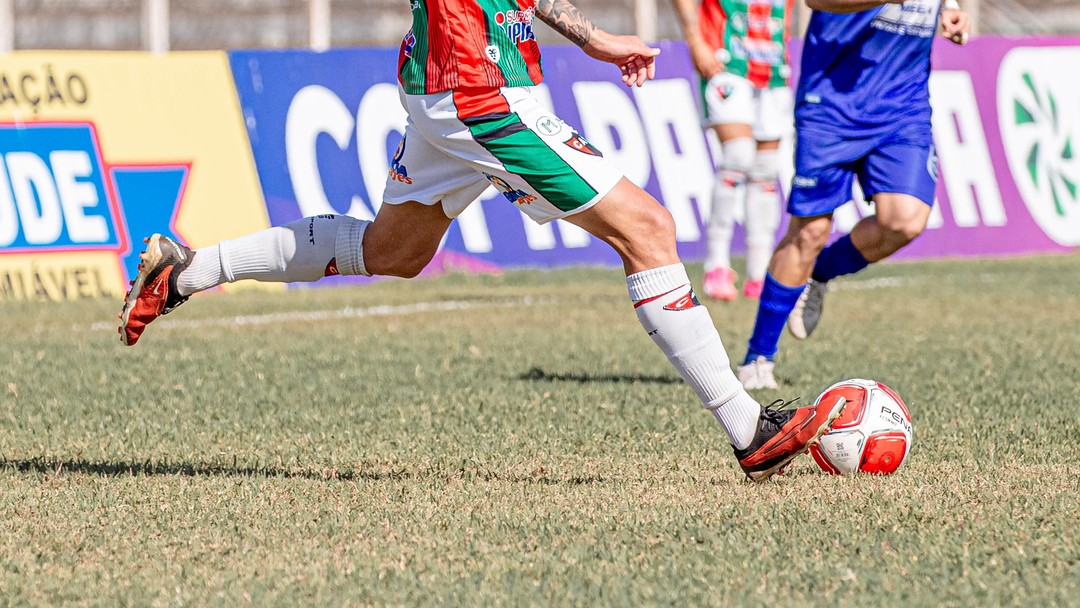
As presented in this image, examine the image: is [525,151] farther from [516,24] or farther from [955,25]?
[955,25]

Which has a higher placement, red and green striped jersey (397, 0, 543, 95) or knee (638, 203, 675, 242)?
red and green striped jersey (397, 0, 543, 95)

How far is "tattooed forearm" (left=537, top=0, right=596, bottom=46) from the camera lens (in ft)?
16.4

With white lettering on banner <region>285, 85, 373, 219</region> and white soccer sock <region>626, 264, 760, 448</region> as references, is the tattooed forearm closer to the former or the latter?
white soccer sock <region>626, 264, 760, 448</region>

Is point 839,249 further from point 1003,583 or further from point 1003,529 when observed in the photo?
point 1003,583

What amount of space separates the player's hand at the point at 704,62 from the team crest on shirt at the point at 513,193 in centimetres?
441

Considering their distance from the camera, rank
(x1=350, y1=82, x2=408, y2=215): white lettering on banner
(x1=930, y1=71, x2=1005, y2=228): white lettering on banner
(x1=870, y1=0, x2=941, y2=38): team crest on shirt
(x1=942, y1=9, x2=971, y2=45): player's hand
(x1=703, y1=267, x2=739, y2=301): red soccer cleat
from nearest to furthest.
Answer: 1. (x1=942, y1=9, x2=971, y2=45): player's hand
2. (x1=870, y1=0, x2=941, y2=38): team crest on shirt
3. (x1=703, y1=267, x2=739, y2=301): red soccer cleat
4. (x1=350, y1=82, x2=408, y2=215): white lettering on banner
5. (x1=930, y1=71, x2=1005, y2=228): white lettering on banner

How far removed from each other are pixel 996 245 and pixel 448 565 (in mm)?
11971

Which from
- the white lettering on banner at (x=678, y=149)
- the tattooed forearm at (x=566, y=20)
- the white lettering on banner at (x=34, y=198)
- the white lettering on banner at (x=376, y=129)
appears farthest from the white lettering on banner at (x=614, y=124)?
the tattooed forearm at (x=566, y=20)

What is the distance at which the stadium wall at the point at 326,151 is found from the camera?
1116 centimetres

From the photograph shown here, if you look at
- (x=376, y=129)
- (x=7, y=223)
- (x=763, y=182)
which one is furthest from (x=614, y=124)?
(x=7, y=223)

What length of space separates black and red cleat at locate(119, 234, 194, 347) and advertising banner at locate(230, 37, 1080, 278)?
6.77 meters

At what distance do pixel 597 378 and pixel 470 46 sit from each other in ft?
9.76

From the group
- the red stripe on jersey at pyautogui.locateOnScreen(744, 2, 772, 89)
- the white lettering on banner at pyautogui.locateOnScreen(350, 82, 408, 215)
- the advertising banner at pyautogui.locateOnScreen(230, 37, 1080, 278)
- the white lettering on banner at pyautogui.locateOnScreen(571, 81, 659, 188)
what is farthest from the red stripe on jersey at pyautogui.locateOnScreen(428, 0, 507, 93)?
the white lettering on banner at pyautogui.locateOnScreen(571, 81, 659, 188)

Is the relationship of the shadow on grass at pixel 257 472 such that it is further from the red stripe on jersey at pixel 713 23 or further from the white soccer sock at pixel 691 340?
the red stripe on jersey at pixel 713 23
